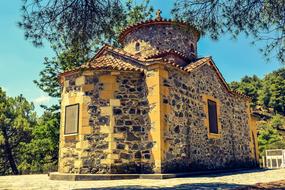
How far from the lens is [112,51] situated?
41.4ft

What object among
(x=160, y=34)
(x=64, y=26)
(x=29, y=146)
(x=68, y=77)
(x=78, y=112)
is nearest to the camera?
(x=64, y=26)

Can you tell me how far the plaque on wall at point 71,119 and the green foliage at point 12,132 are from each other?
15186mm

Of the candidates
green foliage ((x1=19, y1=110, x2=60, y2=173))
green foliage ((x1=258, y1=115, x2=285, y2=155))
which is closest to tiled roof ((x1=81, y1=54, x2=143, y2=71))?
green foliage ((x1=19, y1=110, x2=60, y2=173))

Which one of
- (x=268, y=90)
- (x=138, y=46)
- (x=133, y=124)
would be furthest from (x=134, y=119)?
(x=268, y=90)

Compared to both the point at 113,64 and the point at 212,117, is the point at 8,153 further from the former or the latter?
the point at 212,117

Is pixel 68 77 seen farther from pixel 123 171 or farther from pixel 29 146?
pixel 29 146

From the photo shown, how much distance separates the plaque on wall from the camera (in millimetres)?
10355

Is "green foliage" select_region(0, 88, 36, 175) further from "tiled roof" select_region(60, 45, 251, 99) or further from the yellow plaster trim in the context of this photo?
the yellow plaster trim

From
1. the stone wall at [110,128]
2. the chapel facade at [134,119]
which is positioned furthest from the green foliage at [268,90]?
the stone wall at [110,128]

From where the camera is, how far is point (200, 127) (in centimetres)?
1184

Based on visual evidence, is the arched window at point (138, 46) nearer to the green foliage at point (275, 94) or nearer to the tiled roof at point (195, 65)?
the tiled roof at point (195, 65)

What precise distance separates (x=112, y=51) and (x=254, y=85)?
44.5 meters

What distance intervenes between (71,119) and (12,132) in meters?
17.2

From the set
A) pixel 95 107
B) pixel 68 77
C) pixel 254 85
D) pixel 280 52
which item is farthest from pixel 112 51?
pixel 254 85
